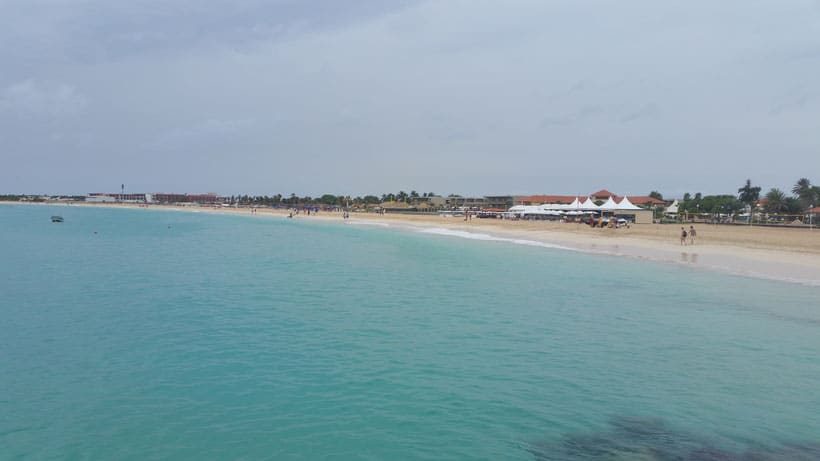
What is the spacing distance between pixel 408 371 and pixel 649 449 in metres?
4.26

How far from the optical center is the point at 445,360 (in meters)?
10.7

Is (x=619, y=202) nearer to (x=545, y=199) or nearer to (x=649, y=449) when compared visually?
(x=545, y=199)

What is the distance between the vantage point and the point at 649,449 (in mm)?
6992

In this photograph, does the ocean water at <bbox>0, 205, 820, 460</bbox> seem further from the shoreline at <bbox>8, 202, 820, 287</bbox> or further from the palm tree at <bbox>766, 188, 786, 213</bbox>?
the palm tree at <bbox>766, 188, 786, 213</bbox>

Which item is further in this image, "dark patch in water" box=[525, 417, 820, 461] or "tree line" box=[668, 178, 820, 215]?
"tree line" box=[668, 178, 820, 215]

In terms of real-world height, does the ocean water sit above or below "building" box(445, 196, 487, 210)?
below

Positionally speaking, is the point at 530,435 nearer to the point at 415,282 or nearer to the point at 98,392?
the point at 98,392

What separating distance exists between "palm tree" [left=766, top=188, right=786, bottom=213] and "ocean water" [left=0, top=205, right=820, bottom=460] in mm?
70920

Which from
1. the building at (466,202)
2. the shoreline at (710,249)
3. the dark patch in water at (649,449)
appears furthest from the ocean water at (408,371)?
the building at (466,202)

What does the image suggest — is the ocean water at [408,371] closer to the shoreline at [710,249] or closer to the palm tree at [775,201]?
the shoreline at [710,249]

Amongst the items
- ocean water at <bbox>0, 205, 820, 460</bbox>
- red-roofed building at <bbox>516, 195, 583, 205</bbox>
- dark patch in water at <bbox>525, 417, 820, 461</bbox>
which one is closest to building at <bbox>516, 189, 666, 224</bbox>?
red-roofed building at <bbox>516, 195, 583, 205</bbox>

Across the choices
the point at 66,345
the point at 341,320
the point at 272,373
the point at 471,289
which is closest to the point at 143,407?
the point at 272,373

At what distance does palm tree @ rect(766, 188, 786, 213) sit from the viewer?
78750 millimetres

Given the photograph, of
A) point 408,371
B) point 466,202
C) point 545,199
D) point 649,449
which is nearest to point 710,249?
point 408,371
